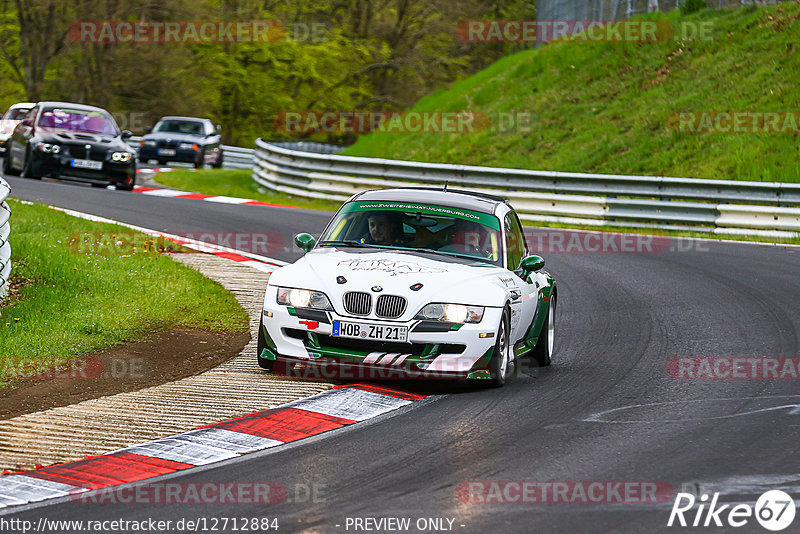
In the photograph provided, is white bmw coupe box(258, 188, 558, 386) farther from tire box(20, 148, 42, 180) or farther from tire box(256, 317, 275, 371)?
tire box(20, 148, 42, 180)

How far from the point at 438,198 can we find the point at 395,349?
6.66 ft

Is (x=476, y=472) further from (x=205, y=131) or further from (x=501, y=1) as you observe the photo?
(x=501, y=1)

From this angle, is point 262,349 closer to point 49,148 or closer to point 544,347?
point 544,347

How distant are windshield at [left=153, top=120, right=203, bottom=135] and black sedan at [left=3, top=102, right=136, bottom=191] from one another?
39.9 ft

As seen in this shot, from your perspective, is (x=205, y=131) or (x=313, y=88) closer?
(x=205, y=131)

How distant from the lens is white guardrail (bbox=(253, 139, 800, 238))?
66.5 feet

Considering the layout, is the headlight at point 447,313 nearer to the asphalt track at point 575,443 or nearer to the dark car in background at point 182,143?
the asphalt track at point 575,443

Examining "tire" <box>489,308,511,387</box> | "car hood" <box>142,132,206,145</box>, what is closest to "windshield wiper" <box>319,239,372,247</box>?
"tire" <box>489,308,511,387</box>

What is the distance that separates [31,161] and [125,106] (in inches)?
1167

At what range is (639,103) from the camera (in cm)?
2880

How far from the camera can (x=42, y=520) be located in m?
5.04

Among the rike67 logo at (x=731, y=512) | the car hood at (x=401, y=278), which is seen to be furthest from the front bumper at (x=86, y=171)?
the rike67 logo at (x=731, y=512)

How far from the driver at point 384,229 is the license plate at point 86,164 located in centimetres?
1494

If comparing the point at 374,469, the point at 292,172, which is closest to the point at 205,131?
the point at 292,172
